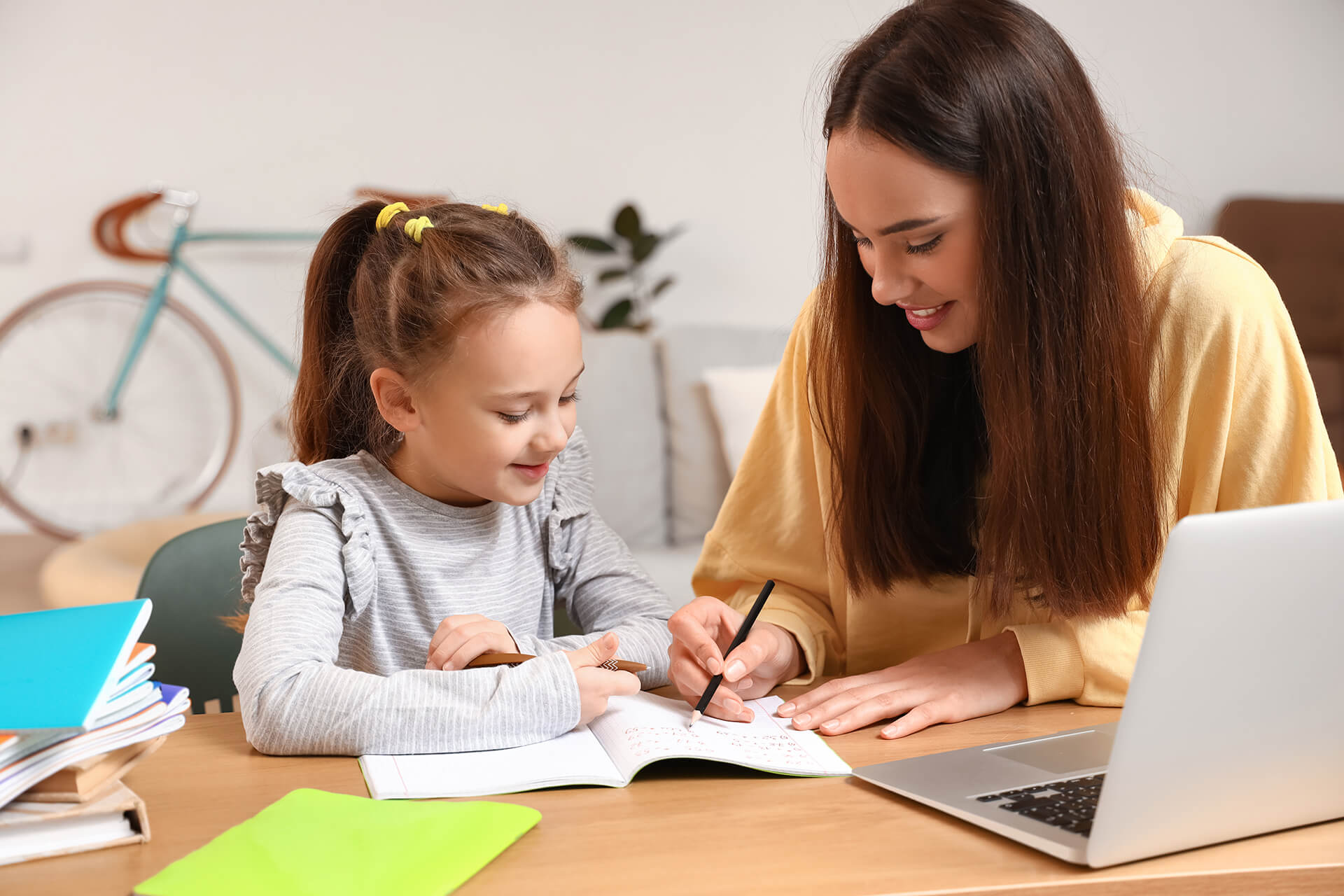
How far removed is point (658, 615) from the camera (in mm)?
1093

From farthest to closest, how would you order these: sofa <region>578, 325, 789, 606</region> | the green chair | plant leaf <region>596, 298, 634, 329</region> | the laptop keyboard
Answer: plant leaf <region>596, 298, 634, 329</region> → sofa <region>578, 325, 789, 606</region> → the green chair → the laptop keyboard

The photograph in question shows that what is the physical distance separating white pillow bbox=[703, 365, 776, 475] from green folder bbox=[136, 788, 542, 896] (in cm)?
217

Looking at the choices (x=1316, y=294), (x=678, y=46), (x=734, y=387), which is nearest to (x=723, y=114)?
(x=678, y=46)

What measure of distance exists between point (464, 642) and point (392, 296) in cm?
33

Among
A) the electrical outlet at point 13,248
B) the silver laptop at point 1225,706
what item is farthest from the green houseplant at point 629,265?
the silver laptop at point 1225,706

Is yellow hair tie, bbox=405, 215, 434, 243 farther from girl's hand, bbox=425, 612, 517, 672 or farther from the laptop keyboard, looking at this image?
the laptop keyboard

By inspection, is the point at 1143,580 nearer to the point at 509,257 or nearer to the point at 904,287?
the point at 904,287

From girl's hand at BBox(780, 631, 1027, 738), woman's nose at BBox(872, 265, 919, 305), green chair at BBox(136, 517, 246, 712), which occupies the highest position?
woman's nose at BBox(872, 265, 919, 305)

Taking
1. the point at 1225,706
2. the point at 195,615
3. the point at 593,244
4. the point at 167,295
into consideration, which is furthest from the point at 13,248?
the point at 1225,706

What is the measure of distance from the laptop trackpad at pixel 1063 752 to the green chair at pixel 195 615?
832mm

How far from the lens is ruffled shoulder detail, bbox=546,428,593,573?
1.14 meters

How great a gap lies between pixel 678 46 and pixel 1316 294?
2.40 metres

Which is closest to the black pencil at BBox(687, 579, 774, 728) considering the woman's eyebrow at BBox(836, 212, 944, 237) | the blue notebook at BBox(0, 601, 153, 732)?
the woman's eyebrow at BBox(836, 212, 944, 237)

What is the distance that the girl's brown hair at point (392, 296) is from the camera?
99cm
